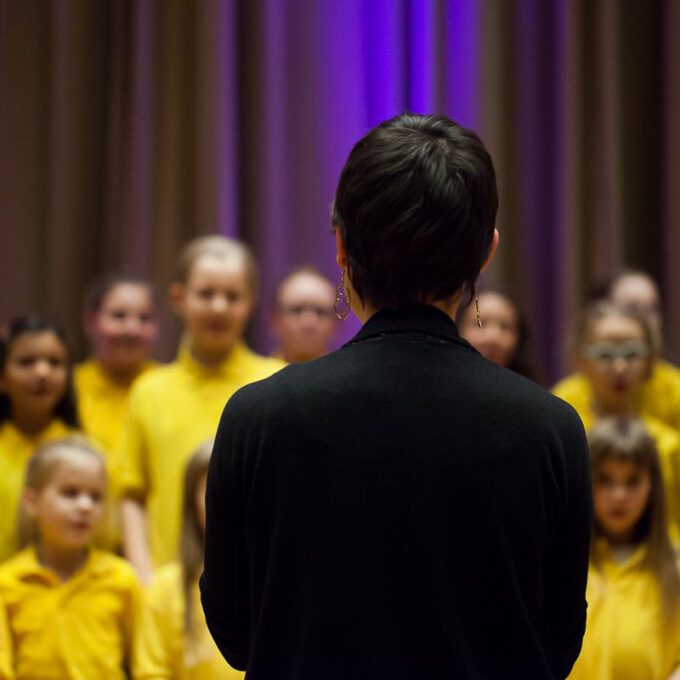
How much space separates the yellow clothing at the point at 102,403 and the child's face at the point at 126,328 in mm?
43

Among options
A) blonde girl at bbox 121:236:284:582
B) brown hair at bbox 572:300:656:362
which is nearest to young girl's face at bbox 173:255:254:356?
blonde girl at bbox 121:236:284:582

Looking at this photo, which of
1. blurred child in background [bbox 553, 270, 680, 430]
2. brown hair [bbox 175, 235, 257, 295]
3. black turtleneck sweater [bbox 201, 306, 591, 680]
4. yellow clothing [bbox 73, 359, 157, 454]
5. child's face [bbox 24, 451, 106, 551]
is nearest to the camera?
black turtleneck sweater [bbox 201, 306, 591, 680]

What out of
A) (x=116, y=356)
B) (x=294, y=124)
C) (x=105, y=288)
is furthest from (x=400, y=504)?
(x=294, y=124)

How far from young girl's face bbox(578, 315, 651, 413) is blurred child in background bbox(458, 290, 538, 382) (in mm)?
208

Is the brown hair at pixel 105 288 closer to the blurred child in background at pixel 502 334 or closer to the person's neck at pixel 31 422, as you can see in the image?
the person's neck at pixel 31 422

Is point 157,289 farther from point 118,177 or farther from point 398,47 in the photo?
point 398,47

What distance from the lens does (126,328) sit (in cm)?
324

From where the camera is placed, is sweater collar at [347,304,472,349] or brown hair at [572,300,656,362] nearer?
Answer: sweater collar at [347,304,472,349]

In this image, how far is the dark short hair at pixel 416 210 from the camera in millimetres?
931

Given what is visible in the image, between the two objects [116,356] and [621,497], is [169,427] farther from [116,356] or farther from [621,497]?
[621,497]

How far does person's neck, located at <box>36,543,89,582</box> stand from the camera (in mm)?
2418

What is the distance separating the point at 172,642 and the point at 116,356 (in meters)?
1.15

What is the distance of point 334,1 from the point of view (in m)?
4.08

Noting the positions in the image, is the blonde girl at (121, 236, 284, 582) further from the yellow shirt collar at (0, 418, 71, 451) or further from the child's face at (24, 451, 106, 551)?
the child's face at (24, 451, 106, 551)
